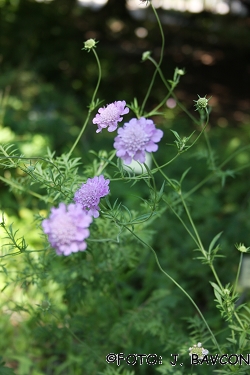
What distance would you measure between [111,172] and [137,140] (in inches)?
74.9

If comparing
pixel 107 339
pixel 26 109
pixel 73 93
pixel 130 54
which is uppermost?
pixel 130 54

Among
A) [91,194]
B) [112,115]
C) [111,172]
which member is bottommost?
[91,194]

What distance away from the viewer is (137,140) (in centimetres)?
78

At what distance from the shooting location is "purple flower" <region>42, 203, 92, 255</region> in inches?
28.4

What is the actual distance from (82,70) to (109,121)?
4.08 m

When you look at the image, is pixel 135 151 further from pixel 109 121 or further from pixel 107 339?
pixel 107 339

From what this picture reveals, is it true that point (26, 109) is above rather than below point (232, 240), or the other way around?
above

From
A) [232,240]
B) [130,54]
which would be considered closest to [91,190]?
[232,240]

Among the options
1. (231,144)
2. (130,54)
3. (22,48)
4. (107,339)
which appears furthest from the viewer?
(130,54)

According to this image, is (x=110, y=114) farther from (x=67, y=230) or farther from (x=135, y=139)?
(x=67, y=230)

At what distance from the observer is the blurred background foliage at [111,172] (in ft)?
4.49

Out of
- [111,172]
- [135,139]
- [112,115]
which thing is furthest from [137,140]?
[111,172]

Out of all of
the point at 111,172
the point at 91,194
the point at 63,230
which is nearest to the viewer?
the point at 63,230

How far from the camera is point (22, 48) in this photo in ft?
14.6
